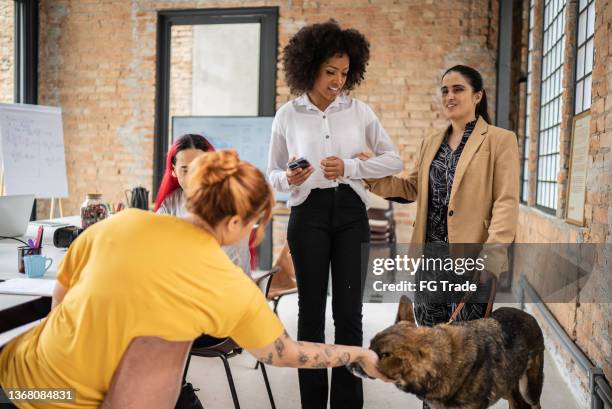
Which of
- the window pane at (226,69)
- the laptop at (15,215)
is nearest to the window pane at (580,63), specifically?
the laptop at (15,215)

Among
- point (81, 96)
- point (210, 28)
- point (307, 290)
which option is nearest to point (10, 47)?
point (81, 96)

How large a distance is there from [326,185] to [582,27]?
6.68 feet

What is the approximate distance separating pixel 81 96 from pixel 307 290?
18.4 feet

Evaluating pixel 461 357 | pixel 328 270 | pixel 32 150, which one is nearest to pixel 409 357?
pixel 461 357

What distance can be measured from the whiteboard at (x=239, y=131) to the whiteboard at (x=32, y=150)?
1294 millimetres

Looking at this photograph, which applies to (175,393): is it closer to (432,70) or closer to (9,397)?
(9,397)

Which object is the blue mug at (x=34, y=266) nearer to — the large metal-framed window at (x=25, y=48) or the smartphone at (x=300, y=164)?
the smartphone at (x=300, y=164)

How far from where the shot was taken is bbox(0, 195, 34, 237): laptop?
2.90 metres

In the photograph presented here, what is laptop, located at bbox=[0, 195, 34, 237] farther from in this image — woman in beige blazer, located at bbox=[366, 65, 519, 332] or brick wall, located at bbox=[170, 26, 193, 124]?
brick wall, located at bbox=[170, 26, 193, 124]

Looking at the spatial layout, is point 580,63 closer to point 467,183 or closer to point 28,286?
point 467,183

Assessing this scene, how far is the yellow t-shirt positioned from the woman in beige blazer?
1109 millimetres

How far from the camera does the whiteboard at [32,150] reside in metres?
5.23

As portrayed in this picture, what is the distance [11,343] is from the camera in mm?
1325

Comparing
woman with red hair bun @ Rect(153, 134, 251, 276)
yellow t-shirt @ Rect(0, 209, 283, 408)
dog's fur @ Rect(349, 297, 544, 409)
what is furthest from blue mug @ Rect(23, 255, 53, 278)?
dog's fur @ Rect(349, 297, 544, 409)
